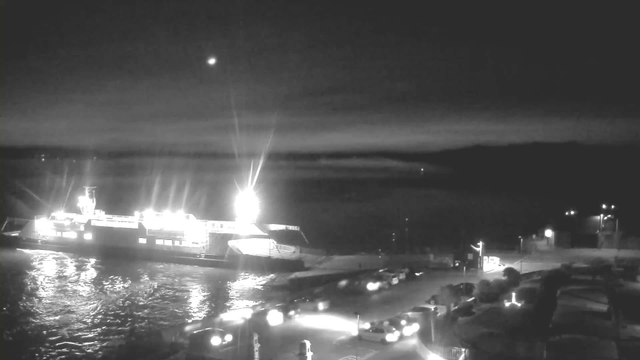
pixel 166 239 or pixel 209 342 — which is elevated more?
pixel 166 239

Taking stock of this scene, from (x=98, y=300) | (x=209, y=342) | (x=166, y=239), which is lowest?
(x=98, y=300)

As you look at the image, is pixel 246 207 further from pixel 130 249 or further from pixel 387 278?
pixel 387 278

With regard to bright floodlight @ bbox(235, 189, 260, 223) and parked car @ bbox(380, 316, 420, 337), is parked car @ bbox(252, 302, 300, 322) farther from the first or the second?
bright floodlight @ bbox(235, 189, 260, 223)

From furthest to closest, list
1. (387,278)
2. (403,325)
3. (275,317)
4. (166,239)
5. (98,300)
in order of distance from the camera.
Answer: (166,239) → (98,300) → (387,278) → (275,317) → (403,325)

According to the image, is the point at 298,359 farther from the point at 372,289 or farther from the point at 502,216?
the point at 502,216

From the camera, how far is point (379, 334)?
16.4ft

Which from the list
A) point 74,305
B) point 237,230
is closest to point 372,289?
point 74,305

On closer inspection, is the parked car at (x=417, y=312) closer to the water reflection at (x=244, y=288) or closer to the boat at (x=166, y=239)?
the water reflection at (x=244, y=288)

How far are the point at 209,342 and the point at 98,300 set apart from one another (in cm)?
572

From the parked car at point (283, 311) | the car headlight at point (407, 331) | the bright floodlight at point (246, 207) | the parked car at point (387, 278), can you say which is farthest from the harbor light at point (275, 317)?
the bright floodlight at point (246, 207)

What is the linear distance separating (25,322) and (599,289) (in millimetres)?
8393

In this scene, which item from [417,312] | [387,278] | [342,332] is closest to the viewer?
[342,332]

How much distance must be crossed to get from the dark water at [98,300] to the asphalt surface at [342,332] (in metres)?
1.86

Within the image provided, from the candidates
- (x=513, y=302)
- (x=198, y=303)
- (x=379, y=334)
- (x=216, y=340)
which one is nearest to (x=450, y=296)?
(x=513, y=302)
